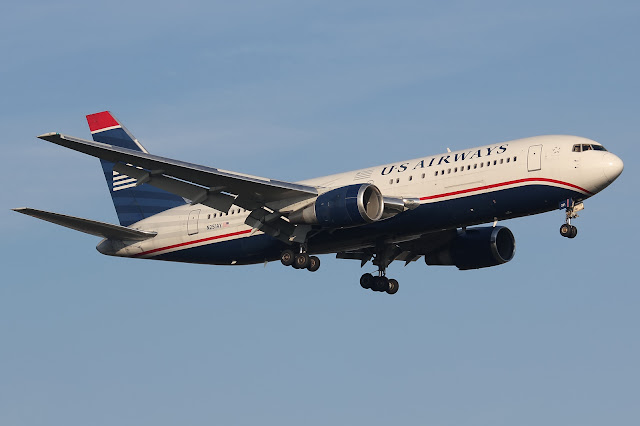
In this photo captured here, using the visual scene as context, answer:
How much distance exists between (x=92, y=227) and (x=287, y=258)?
30.2 feet

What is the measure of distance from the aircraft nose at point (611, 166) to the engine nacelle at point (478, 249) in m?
9.77

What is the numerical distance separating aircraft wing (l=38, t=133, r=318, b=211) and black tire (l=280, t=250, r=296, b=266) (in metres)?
2.49

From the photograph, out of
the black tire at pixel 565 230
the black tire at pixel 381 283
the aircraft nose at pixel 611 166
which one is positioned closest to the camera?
the aircraft nose at pixel 611 166

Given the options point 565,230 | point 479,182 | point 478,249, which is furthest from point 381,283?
point 565,230

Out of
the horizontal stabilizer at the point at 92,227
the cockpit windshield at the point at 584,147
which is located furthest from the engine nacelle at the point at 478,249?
the horizontal stabilizer at the point at 92,227

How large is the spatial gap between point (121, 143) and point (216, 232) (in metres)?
9.31

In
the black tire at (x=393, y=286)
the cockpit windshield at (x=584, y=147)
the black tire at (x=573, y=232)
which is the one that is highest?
the cockpit windshield at (x=584, y=147)

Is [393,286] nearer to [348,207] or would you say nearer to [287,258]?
[287,258]

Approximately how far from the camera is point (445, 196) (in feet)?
160

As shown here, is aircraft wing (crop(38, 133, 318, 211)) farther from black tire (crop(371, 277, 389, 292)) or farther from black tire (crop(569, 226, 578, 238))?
black tire (crop(569, 226, 578, 238))

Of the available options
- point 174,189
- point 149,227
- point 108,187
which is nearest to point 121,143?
point 108,187

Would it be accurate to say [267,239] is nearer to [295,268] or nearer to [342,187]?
[295,268]

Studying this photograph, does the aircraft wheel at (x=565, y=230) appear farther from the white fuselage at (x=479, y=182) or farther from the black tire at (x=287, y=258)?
the black tire at (x=287, y=258)

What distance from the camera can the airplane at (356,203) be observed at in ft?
157
